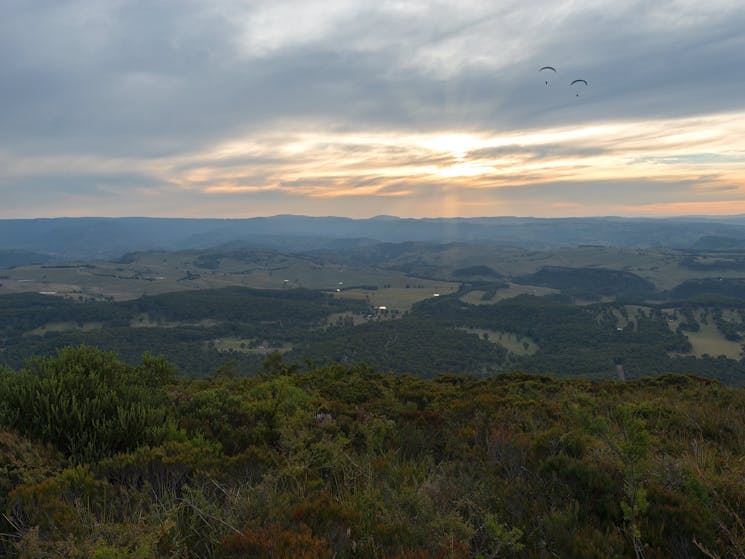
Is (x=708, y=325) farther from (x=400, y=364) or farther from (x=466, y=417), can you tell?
(x=466, y=417)

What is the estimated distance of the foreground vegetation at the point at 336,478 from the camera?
15.3ft

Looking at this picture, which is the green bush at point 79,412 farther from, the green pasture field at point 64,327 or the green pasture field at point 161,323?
the green pasture field at point 64,327

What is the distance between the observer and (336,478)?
681 centimetres

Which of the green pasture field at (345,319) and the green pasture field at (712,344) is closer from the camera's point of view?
the green pasture field at (712,344)

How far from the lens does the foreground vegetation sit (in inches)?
183

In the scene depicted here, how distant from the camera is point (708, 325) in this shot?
15825 cm

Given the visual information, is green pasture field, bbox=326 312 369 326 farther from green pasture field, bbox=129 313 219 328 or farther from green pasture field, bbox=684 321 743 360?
green pasture field, bbox=684 321 743 360

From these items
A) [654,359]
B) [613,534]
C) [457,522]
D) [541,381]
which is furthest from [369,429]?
[654,359]

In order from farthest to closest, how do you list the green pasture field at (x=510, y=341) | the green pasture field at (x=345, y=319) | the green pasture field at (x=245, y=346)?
the green pasture field at (x=345, y=319) → the green pasture field at (x=510, y=341) → the green pasture field at (x=245, y=346)

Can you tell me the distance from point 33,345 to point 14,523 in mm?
178294

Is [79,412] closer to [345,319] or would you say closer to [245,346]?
[245,346]

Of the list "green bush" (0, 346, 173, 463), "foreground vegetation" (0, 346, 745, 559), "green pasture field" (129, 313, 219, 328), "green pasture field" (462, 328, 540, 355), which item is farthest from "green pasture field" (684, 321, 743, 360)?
"green pasture field" (129, 313, 219, 328)

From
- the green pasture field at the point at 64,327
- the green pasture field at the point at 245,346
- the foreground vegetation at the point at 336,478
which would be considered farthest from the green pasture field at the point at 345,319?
the foreground vegetation at the point at 336,478

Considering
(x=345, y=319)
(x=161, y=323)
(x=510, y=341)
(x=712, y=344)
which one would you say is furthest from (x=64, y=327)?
(x=712, y=344)
